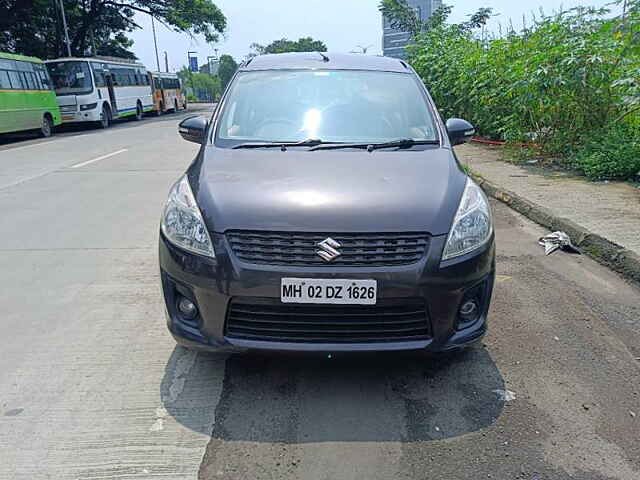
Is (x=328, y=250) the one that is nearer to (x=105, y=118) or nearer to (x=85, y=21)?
(x=105, y=118)

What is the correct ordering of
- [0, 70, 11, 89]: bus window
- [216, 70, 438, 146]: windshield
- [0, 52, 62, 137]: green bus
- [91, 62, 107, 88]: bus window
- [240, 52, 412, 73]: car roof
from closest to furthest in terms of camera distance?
[216, 70, 438, 146]: windshield < [240, 52, 412, 73]: car roof < [0, 70, 11, 89]: bus window < [0, 52, 62, 137]: green bus < [91, 62, 107, 88]: bus window

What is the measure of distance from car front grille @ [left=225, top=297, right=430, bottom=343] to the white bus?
70.8 ft

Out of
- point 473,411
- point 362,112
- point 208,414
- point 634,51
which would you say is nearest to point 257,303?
point 208,414

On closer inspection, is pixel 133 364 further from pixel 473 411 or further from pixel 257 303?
pixel 473 411

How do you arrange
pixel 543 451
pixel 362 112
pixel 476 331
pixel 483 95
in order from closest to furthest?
pixel 543 451, pixel 476 331, pixel 362 112, pixel 483 95

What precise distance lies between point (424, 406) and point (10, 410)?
2.04m

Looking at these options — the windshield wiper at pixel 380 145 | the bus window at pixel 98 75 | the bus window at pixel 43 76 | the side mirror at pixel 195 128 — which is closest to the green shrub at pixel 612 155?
the windshield wiper at pixel 380 145

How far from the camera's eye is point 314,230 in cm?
259

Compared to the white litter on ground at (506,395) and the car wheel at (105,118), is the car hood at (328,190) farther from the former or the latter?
the car wheel at (105,118)

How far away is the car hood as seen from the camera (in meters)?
2.63

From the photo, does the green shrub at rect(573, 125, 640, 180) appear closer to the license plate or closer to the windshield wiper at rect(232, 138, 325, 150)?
the windshield wiper at rect(232, 138, 325, 150)

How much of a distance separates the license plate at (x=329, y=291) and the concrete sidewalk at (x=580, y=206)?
Result: 2893 millimetres

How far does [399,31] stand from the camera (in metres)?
24.6

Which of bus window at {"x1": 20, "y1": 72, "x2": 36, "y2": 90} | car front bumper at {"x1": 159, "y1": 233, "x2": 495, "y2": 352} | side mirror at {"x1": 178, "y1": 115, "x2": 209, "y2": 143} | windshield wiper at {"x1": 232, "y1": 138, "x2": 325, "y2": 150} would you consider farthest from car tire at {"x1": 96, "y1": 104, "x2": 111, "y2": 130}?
car front bumper at {"x1": 159, "y1": 233, "x2": 495, "y2": 352}
